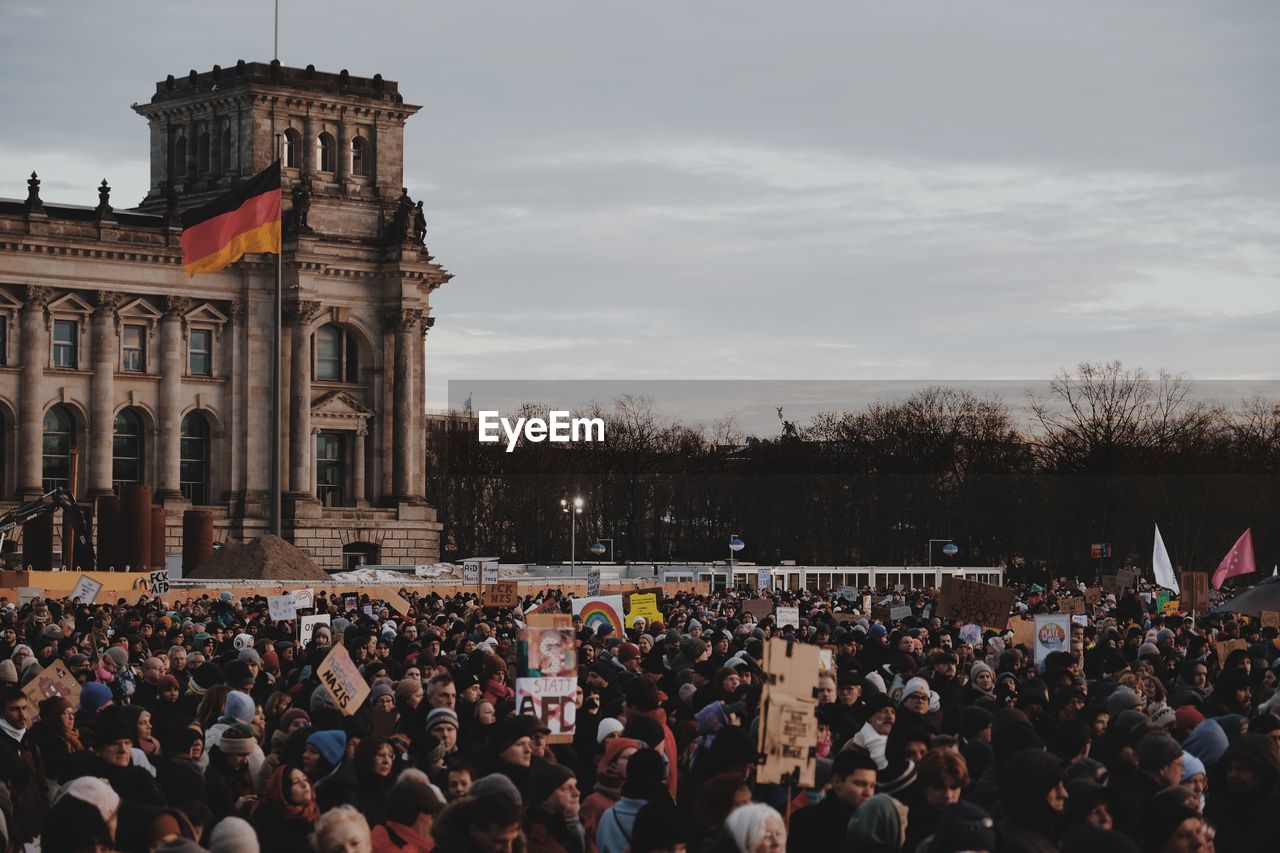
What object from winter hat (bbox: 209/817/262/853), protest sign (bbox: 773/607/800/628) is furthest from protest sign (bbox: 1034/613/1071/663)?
winter hat (bbox: 209/817/262/853)

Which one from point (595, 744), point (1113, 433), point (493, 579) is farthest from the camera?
point (1113, 433)

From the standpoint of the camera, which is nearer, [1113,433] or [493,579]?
[493,579]

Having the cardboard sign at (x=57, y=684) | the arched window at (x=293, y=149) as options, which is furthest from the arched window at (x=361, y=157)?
the cardboard sign at (x=57, y=684)

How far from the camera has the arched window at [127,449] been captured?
8350 centimetres

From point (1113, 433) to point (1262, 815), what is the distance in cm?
10439

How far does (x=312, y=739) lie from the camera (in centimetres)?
1184

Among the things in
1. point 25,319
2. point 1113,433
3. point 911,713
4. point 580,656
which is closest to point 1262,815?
Result: point 911,713

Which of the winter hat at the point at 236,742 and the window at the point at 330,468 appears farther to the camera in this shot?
the window at the point at 330,468

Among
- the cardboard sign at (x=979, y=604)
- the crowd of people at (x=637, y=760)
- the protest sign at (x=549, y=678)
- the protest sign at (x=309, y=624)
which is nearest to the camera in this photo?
the crowd of people at (x=637, y=760)

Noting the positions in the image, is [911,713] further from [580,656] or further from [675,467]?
[675,467]

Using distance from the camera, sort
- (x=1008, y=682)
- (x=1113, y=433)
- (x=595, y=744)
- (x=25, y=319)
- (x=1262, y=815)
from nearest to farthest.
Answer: (x=1262, y=815)
(x=595, y=744)
(x=1008, y=682)
(x=25, y=319)
(x=1113, y=433)

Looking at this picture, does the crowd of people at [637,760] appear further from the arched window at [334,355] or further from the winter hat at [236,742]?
the arched window at [334,355]

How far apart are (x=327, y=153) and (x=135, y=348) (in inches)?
431

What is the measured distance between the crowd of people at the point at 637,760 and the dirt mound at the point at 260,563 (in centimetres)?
4553
